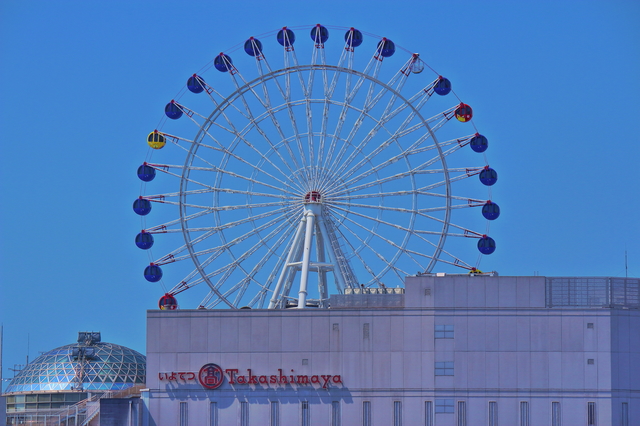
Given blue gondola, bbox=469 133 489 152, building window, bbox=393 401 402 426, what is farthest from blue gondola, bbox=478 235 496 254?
building window, bbox=393 401 402 426

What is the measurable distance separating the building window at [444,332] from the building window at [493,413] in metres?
5.36

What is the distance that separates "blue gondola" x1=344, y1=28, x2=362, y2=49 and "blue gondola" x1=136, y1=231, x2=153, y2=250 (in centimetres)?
2261

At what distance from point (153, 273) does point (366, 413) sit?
24379mm

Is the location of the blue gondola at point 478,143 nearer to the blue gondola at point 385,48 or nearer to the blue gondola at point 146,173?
the blue gondola at point 385,48

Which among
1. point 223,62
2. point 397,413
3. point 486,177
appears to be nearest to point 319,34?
point 223,62

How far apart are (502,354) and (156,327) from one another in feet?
79.7

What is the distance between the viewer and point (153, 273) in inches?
4097

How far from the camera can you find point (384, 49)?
342 ft

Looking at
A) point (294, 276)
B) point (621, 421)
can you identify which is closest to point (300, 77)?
point (294, 276)

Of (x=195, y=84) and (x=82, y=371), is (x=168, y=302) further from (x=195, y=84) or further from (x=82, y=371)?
(x=82, y=371)

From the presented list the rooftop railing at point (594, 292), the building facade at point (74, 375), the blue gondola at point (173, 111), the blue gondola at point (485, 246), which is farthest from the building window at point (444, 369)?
the building facade at point (74, 375)

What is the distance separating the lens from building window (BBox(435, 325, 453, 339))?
8881 cm

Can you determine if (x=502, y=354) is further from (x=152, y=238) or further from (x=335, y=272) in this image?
(x=152, y=238)

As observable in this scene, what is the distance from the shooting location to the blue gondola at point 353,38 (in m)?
105
